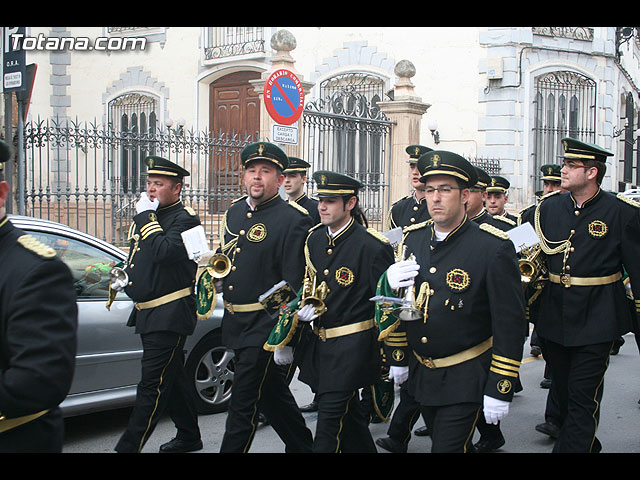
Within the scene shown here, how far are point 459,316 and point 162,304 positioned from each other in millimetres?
2309

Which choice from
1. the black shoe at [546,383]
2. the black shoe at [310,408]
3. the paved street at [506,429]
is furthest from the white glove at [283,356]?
the black shoe at [546,383]

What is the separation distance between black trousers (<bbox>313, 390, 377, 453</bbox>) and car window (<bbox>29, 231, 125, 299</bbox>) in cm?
216

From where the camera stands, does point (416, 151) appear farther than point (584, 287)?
Yes

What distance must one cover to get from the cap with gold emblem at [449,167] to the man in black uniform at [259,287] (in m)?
1.25

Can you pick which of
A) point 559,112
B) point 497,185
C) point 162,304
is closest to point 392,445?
point 162,304

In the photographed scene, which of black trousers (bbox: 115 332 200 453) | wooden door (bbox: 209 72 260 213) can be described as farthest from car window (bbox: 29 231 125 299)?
wooden door (bbox: 209 72 260 213)

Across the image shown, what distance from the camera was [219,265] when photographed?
5.11 metres

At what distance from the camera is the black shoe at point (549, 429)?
5.97 metres

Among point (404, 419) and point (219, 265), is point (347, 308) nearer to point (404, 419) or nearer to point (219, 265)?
point (219, 265)

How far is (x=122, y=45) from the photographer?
1994 cm

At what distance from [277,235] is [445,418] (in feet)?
5.97

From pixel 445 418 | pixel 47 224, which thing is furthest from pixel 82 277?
pixel 445 418

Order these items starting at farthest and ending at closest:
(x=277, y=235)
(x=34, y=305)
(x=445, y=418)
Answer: (x=277, y=235), (x=445, y=418), (x=34, y=305)

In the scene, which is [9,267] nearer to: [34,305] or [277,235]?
[34,305]
